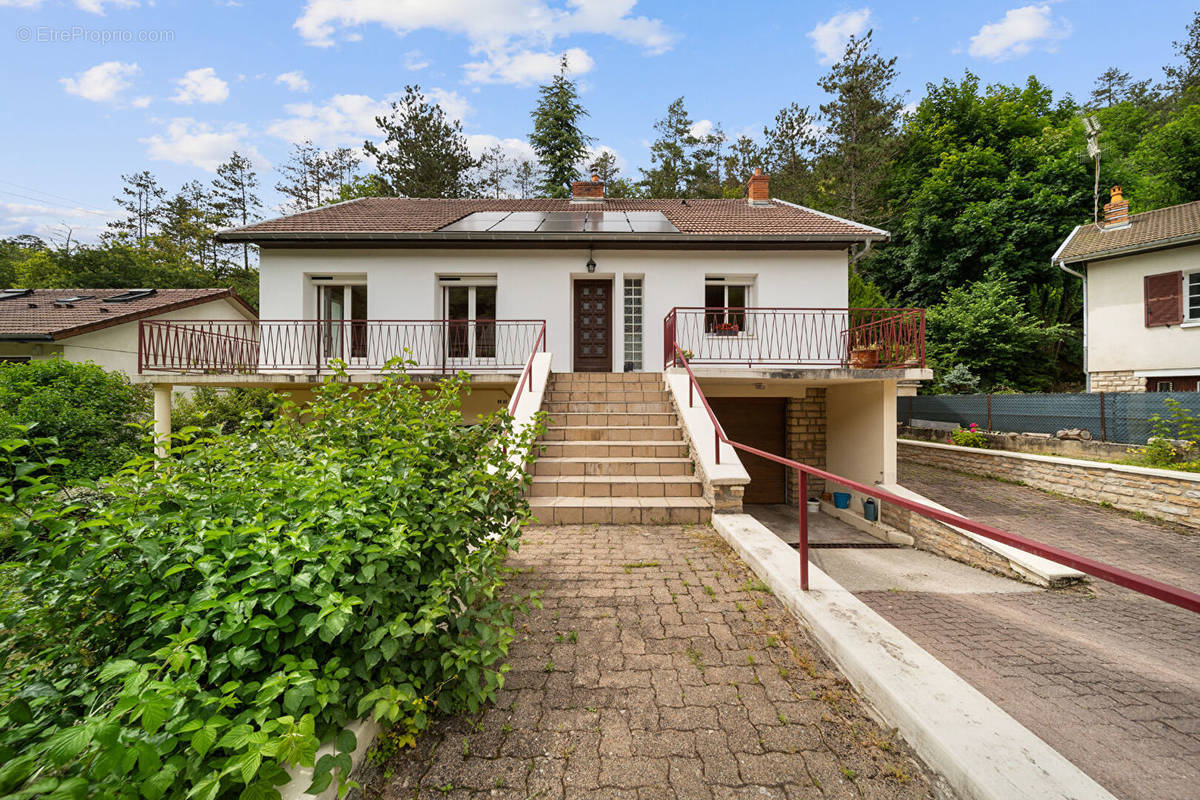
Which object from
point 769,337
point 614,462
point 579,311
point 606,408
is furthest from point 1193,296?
point 614,462

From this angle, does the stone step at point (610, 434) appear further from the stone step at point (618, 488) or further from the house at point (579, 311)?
the house at point (579, 311)

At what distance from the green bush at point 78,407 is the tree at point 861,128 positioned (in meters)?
25.0

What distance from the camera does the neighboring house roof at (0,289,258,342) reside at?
36.5 ft

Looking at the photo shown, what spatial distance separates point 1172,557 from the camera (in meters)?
5.96

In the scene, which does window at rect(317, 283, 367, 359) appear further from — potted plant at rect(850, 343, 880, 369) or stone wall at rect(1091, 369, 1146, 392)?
stone wall at rect(1091, 369, 1146, 392)

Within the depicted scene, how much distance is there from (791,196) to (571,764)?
25646 millimetres

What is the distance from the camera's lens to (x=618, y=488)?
17.8 feet

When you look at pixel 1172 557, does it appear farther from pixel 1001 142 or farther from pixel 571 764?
pixel 1001 142

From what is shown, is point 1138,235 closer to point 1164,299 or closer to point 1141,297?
point 1141,297

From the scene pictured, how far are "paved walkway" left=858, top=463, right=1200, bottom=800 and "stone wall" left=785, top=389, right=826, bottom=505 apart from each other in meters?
3.36

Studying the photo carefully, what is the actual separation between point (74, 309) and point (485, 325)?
13.2m

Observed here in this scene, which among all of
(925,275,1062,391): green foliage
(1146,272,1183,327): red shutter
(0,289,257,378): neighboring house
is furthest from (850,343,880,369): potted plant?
(0,289,257,378): neighboring house

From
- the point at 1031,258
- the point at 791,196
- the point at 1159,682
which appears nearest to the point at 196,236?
the point at 791,196

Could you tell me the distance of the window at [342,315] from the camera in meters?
9.73
